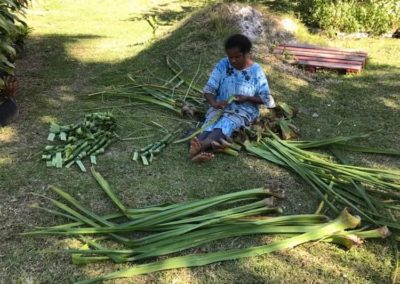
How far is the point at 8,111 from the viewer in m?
4.18

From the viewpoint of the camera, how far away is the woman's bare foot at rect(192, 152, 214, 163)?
3476 millimetres

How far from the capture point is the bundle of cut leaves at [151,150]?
11.8ft

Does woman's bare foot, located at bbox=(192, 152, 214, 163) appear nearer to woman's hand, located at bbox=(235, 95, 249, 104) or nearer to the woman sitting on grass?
the woman sitting on grass

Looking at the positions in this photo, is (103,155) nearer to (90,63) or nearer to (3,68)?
(3,68)

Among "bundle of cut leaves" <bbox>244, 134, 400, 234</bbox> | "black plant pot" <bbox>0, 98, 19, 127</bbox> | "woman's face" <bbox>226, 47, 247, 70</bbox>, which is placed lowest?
"black plant pot" <bbox>0, 98, 19, 127</bbox>

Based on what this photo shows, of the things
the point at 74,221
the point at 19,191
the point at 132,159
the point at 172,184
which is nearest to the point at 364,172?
the point at 172,184

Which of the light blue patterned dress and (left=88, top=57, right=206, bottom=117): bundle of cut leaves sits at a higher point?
the light blue patterned dress

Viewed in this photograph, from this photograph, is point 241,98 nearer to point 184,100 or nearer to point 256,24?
point 184,100

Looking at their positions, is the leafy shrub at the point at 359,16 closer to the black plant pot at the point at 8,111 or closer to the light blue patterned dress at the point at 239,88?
the light blue patterned dress at the point at 239,88

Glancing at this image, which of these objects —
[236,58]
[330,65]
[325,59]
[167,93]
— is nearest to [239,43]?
[236,58]

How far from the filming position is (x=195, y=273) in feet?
8.29

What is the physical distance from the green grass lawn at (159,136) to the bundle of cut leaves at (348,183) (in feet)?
0.37

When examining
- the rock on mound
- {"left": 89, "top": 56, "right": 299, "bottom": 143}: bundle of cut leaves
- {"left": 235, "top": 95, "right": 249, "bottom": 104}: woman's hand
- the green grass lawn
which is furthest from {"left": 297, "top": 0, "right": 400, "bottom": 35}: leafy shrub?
{"left": 235, "top": 95, "right": 249, "bottom": 104}: woman's hand

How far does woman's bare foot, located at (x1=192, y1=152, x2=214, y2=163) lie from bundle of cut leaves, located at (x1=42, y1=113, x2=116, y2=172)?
0.77 meters
